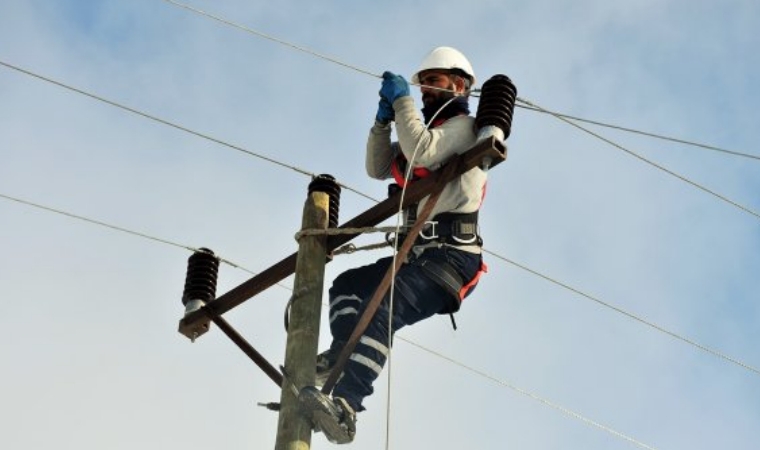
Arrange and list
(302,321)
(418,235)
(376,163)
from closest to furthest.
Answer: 1. (302,321)
2. (418,235)
3. (376,163)

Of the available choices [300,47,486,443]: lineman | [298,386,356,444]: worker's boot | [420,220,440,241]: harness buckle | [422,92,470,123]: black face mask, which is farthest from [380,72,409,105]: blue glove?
[298,386,356,444]: worker's boot

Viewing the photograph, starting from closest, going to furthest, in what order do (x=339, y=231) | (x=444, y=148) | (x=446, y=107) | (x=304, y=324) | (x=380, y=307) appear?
(x=304, y=324) < (x=380, y=307) < (x=339, y=231) < (x=444, y=148) < (x=446, y=107)

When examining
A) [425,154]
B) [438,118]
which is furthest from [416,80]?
[425,154]

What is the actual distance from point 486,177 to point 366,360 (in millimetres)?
1338

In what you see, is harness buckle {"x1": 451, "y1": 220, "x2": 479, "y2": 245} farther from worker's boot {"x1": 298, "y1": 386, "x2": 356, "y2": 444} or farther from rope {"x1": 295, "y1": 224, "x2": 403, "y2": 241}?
worker's boot {"x1": 298, "y1": 386, "x2": 356, "y2": 444}

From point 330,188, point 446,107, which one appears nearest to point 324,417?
point 330,188

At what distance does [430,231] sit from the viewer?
738cm

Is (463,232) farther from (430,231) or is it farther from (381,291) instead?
(381,291)

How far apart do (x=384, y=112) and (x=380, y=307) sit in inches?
49.2

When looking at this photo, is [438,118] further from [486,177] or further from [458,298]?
[458,298]

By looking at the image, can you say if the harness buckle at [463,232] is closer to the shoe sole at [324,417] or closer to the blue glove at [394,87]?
the blue glove at [394,87]

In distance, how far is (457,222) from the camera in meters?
7.41

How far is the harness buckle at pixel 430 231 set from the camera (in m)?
7.35

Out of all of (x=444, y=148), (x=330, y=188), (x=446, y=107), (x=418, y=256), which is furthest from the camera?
(x=446, y=107)
